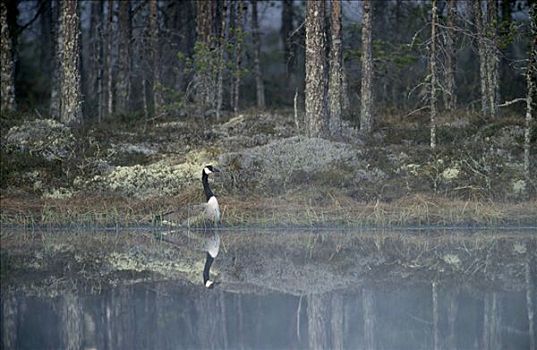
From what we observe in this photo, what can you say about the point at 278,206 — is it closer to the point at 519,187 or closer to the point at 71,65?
the point at 519,187

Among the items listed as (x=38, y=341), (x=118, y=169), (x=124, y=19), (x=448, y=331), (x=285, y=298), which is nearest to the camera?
(x=38, y=341)

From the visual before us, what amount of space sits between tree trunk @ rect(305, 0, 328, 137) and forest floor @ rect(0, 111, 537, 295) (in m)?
0.79

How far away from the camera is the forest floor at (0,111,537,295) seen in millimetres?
15539

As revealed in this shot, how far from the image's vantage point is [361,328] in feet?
37.0

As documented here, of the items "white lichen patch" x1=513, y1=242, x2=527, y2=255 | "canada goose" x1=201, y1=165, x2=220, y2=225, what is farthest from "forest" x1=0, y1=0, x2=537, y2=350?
"white lichen patch" x1=513, y1=242, x2=527, y2=255

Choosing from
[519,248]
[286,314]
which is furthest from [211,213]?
[286,314]

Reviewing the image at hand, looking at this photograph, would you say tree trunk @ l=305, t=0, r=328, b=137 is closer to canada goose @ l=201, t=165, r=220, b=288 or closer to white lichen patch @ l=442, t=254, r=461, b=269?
canada goose @ l=201, t=165, r=220, b=288

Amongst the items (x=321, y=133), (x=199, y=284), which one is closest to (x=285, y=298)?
(x=199, y=284)

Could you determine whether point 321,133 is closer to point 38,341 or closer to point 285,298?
point 285,298

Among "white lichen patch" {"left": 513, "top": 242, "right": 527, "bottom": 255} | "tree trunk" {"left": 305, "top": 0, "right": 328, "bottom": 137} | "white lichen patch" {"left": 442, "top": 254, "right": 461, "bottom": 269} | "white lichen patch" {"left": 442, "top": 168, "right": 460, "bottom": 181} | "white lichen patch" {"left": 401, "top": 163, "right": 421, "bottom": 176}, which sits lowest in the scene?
"white lichen patch" {"left": 442, "top": 254, "right": 461, "bottom": 269}

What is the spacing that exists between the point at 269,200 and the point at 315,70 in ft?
17.9

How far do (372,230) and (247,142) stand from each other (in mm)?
7060

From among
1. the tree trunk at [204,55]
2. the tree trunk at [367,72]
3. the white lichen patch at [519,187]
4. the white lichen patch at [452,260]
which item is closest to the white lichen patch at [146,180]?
the tree trunk at [367,72]

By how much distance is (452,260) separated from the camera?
16.4 m
